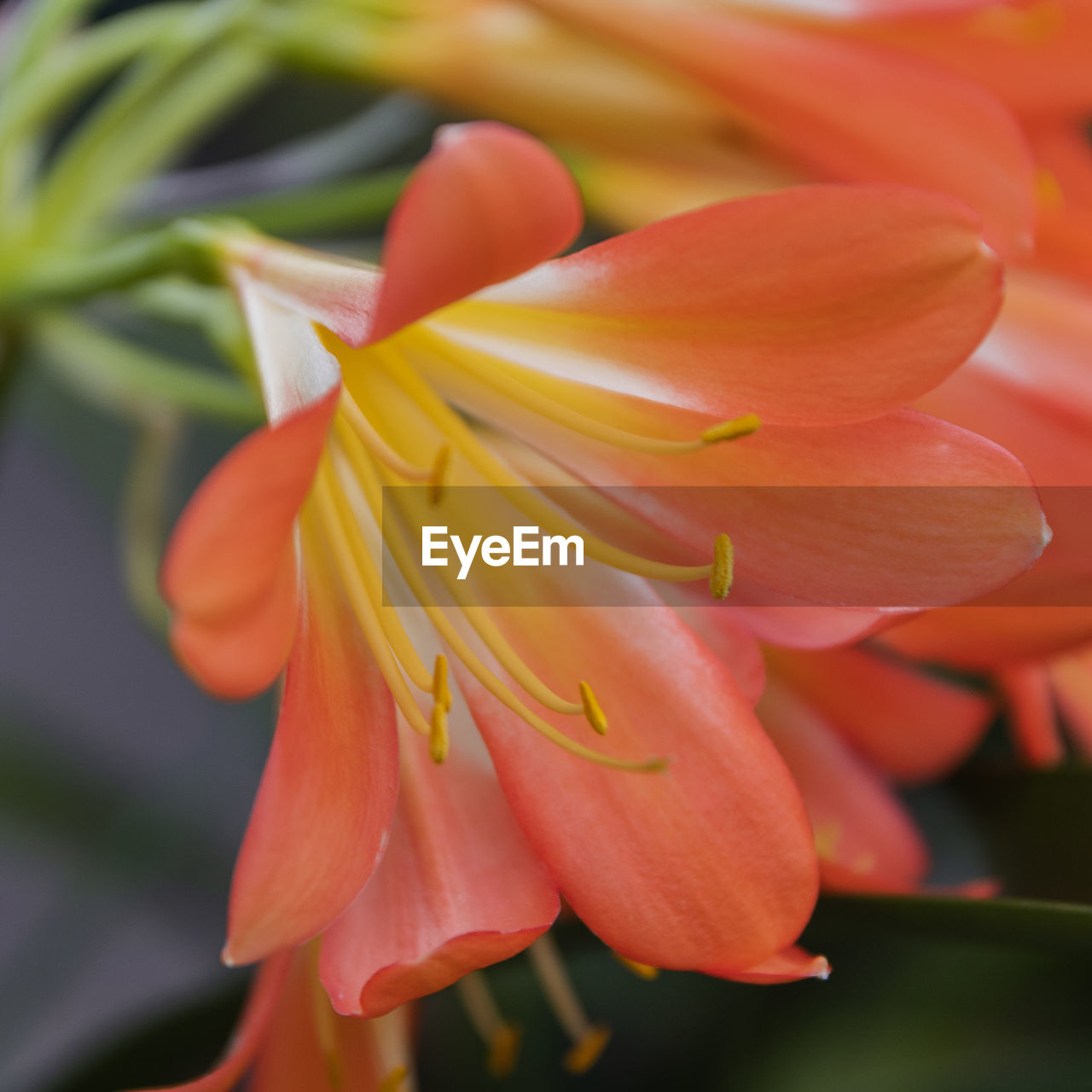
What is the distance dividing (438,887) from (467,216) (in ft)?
0.70

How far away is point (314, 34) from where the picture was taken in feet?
1.97

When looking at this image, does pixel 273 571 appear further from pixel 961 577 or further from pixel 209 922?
pixel 209 922

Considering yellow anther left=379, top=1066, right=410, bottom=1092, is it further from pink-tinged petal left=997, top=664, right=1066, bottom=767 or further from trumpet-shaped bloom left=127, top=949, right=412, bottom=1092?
pink-tinged petal left=997, top=664, right=1066, bottom=767

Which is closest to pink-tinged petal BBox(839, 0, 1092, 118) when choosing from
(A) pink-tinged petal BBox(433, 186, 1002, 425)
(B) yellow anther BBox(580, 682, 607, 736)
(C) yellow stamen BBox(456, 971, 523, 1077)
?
(A) pink-tinged petal BBox(433, 186, 1002, 425)

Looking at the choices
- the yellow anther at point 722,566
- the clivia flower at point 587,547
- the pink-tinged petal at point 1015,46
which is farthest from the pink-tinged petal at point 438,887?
the pink-tinged petal at point 1015,46

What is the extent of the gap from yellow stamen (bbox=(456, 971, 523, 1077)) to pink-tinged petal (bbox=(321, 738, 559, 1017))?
0.08m

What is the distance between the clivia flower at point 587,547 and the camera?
293 mm

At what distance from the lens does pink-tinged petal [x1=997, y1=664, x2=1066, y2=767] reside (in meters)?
0.48

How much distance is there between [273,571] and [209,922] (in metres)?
0.56

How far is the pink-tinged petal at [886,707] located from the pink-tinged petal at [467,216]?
0.75 feet

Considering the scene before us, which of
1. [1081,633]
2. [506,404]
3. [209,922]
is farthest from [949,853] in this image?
[209,922]

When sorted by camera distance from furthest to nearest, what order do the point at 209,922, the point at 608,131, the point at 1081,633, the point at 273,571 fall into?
the point at 209,922, the point at 608,131, the point at 1081,633, the point at 273,571

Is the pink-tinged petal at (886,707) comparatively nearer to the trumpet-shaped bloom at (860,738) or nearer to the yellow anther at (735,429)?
the trumpet-shaped bloom at (860,738)

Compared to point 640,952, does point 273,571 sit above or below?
above
